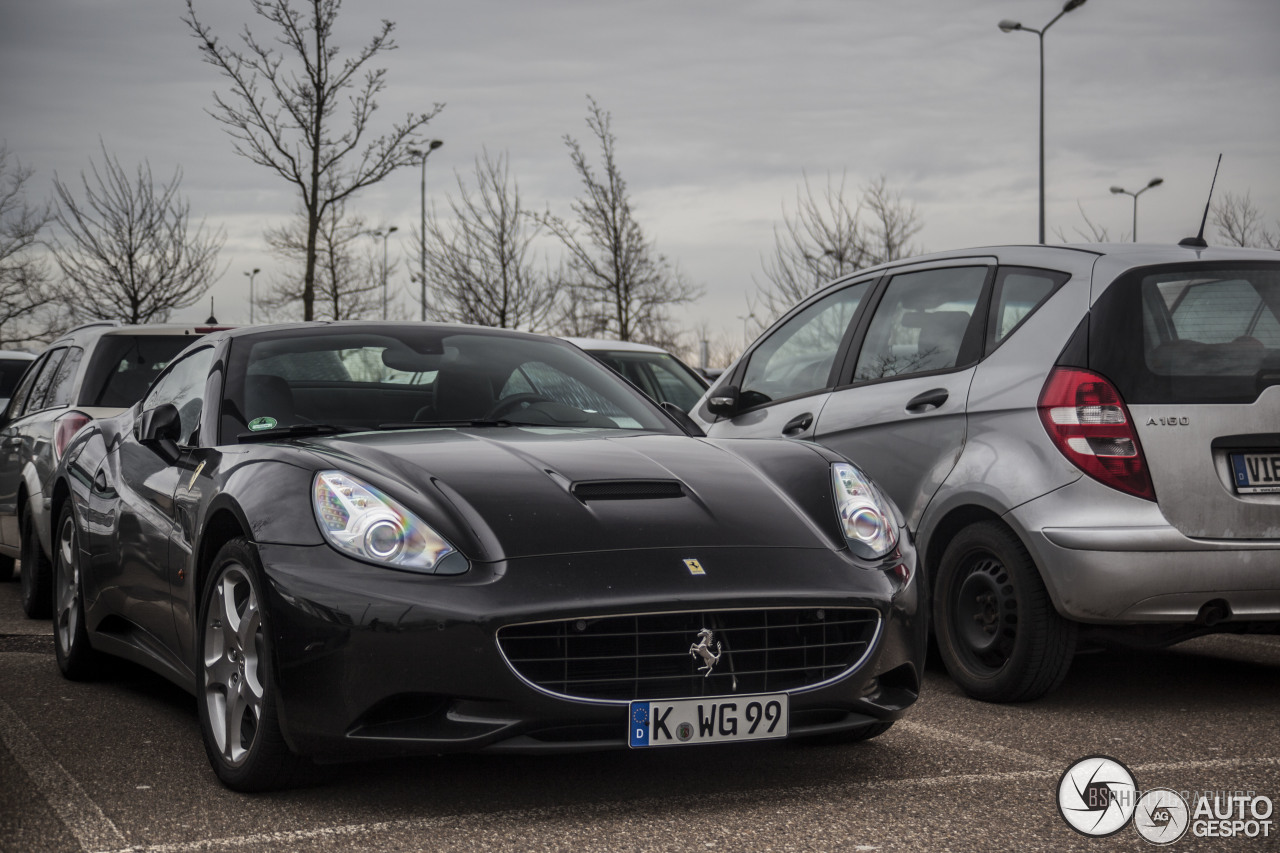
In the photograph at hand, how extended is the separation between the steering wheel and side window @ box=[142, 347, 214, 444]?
97cm

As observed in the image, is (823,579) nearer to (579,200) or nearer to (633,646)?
(633,646)

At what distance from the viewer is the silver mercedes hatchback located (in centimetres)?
474

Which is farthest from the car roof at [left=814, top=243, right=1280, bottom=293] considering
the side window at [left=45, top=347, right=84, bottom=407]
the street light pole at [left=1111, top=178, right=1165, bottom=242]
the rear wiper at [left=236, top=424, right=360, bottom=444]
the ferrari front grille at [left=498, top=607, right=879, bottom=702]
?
the street light pole at [left=1111, top=178, right=1165, bottom=242]

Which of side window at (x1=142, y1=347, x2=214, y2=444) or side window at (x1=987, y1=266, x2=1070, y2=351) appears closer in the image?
side window at (x1=142, y1=347, x2=214, y2=444)

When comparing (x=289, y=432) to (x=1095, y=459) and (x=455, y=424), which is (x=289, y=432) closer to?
(x=455, y=424)

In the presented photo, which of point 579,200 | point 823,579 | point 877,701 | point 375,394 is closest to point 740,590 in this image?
point 823,579

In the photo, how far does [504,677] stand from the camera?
3359 millimetres

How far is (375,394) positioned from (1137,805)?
2.67 meters

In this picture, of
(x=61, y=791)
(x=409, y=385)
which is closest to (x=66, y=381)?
(x=409, y=385)

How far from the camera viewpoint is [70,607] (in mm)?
5660

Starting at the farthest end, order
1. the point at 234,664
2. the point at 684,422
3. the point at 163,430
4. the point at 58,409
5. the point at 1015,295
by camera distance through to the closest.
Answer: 1. the point at 58,409
2. the point at 1015,295
3. the point at 684,422
4. the point at 163,430
5. the point at 234,664

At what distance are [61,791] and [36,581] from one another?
3.82m

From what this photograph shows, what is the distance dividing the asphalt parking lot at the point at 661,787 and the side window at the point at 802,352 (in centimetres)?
177

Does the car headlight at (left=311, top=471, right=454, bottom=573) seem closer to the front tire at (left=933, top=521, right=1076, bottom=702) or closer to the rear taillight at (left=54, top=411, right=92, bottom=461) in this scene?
the front tire at (left=933, top=521, right=1076, bottom=702)
